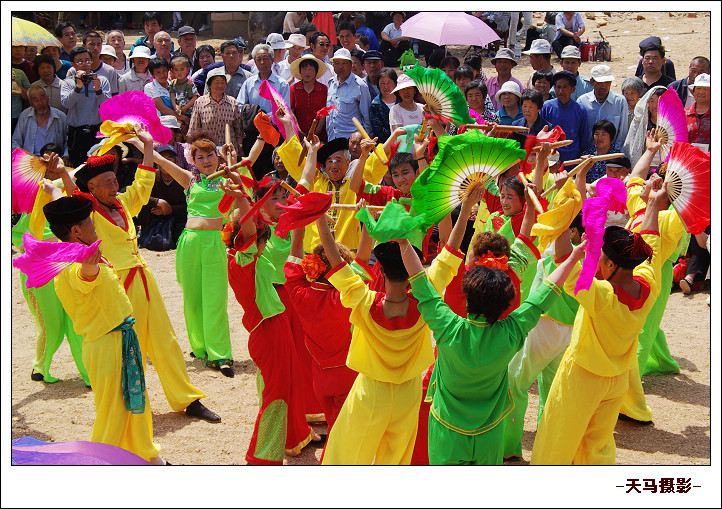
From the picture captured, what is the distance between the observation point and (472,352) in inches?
150

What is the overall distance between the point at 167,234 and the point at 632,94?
6.30 m

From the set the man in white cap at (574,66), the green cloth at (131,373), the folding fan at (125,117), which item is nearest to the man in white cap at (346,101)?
the man in white cap at (574,66)

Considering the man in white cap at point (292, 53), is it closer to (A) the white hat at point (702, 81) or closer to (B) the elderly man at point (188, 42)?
(B) the elderly man at point (188, 42)

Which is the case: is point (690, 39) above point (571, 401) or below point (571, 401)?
above

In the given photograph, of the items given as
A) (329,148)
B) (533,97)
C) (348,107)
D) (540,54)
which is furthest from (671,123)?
(540,54)

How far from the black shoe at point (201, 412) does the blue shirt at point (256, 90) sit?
508 centimetres

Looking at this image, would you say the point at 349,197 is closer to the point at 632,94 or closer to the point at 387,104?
the point at 387,104

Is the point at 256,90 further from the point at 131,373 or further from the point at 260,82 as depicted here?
the point at 131,373

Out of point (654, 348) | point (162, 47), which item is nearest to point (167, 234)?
point (162, 47)

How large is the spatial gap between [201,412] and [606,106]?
6.42 m

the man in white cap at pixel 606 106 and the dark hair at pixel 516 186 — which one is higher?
the man in white cap at pixel 606 106

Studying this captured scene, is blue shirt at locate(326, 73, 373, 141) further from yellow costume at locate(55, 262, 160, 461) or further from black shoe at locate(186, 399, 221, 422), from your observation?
yellow costume at locate(55, 262, 160, 461)

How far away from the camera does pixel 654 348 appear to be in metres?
6.98

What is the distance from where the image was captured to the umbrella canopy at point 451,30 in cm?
1092
